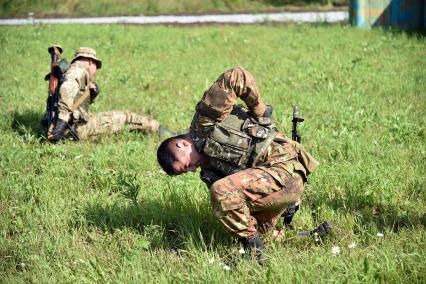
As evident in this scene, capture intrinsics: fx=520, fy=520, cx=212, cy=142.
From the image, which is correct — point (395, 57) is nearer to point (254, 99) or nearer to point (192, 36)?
point (192, 36)

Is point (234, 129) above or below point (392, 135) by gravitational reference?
above

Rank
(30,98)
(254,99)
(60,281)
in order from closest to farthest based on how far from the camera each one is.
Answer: (60,281), (254,99), (30,98)

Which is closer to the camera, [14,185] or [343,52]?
[14,185]

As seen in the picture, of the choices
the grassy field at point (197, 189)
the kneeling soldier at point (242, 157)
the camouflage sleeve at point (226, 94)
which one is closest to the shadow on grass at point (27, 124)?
the grassy field at point (197, 189)

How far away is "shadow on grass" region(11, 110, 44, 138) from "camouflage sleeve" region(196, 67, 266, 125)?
12.8 feet

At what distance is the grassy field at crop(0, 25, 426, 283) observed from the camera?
3588 mm

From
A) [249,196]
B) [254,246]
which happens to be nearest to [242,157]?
[249,196]

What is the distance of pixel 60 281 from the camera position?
357 cm

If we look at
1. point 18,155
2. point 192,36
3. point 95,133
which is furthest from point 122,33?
point 18,155

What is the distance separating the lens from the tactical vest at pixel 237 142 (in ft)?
12.3

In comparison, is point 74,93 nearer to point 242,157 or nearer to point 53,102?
point 53,102

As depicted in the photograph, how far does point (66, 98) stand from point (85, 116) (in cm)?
38

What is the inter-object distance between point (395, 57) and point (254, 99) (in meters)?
8.30

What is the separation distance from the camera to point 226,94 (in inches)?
146
